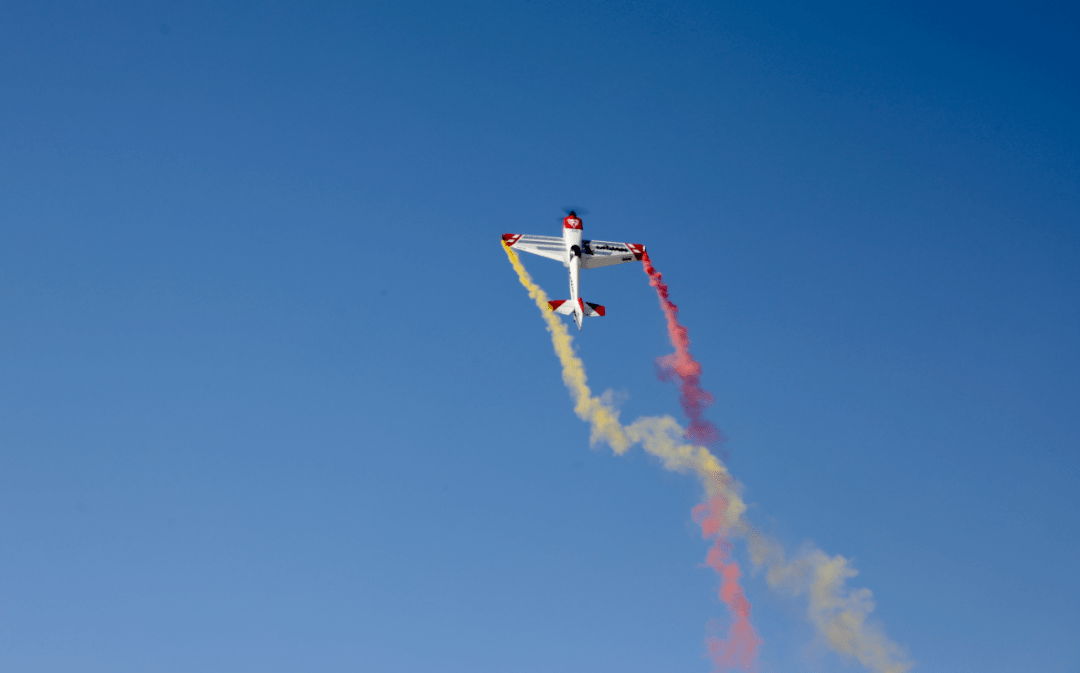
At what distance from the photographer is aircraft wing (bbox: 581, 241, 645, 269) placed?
9912cm

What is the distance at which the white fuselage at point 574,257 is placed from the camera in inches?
3743

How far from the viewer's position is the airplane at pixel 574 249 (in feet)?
322

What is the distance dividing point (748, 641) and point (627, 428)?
72.8 feet

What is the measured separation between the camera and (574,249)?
98188 mm

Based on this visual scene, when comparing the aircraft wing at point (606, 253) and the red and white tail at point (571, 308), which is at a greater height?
the aircraft wing at point (606, 253)

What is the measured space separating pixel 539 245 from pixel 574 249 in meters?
4.09

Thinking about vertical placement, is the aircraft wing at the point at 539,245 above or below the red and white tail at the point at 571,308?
above

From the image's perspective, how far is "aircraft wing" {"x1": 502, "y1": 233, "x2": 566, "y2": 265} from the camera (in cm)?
9956

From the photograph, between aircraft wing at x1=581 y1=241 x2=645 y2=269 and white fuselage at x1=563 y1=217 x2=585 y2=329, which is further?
aircraft wing at x1=581 y1=241 x2=645 y2=269

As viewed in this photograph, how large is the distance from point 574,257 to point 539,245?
4.51 m

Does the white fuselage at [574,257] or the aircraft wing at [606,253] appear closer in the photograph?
the white fuselage at [574,257]

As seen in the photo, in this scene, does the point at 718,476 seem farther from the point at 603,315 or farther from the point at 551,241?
the point at 551,241

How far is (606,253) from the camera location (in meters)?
99.9

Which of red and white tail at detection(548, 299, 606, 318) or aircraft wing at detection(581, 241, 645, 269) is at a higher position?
aircraft wing at detection(581, 241, 645, 269)
